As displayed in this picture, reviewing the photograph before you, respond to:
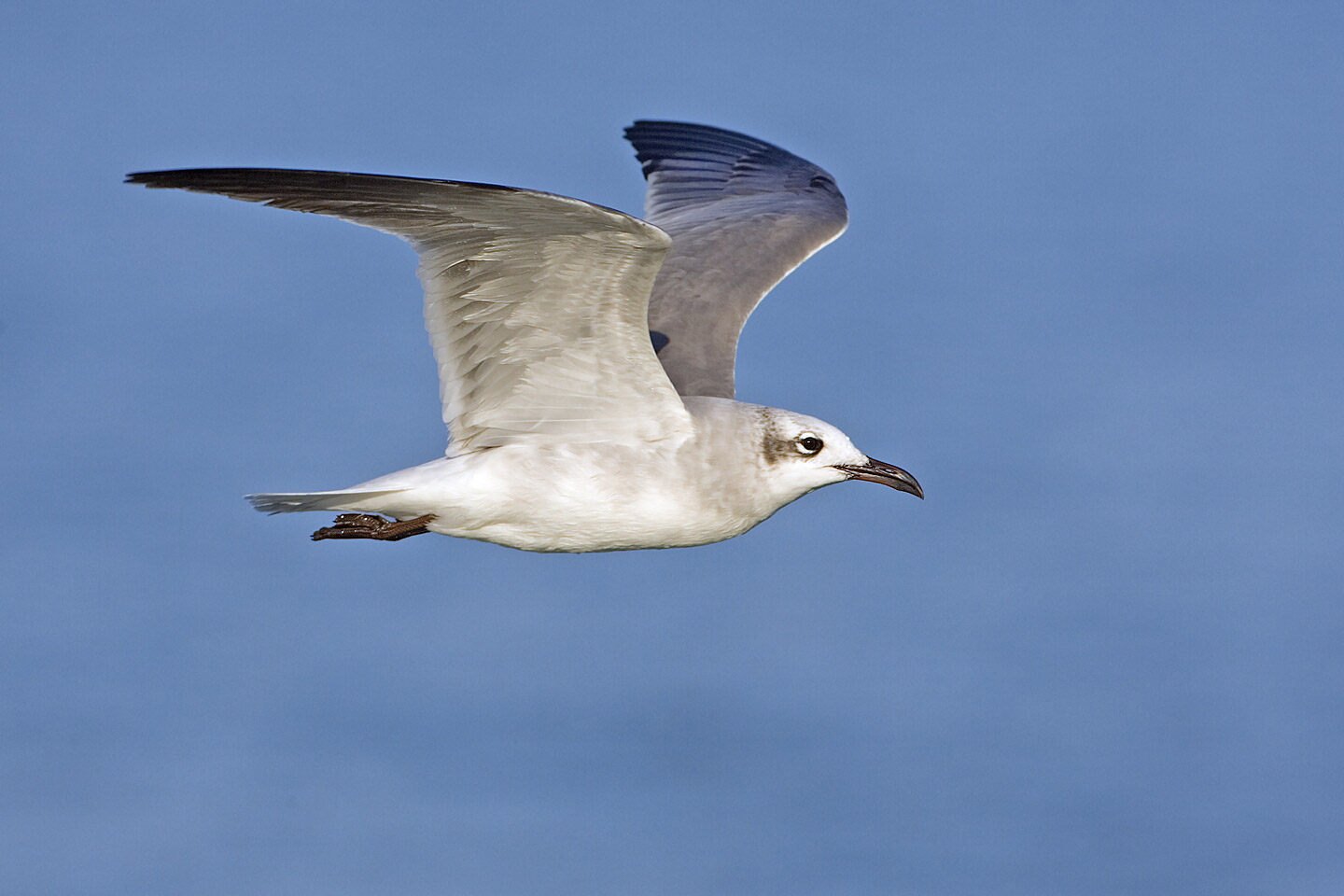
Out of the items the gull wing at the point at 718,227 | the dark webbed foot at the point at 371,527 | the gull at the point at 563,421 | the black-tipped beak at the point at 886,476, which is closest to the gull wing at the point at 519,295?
the gull at the point at 563,421

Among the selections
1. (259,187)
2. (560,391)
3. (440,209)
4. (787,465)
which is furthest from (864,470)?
(259,187)

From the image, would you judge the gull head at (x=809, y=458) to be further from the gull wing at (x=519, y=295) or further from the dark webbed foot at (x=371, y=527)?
the dark webbed foot at (x=371, y=527)

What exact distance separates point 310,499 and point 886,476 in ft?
13.3

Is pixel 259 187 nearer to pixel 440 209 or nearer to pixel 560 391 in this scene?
pixel 440 209

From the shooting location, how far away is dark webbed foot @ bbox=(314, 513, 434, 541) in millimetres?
Answer: 10984

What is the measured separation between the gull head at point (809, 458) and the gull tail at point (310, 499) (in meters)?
2.56

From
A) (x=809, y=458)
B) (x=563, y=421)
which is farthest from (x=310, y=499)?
(x=809, y=458)

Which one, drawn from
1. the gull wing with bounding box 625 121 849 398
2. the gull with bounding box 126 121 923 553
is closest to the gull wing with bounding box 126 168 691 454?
the gull with bounding box 126 121 923 553

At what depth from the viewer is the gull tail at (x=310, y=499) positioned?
10.5m

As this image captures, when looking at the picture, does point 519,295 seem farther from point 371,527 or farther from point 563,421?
point 371,527

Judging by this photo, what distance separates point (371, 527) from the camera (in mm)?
11008

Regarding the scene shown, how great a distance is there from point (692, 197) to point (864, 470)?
5.33 meters

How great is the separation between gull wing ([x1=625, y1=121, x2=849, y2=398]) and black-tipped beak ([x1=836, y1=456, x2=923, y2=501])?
5.06ft

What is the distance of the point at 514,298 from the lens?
10406 millimetres
